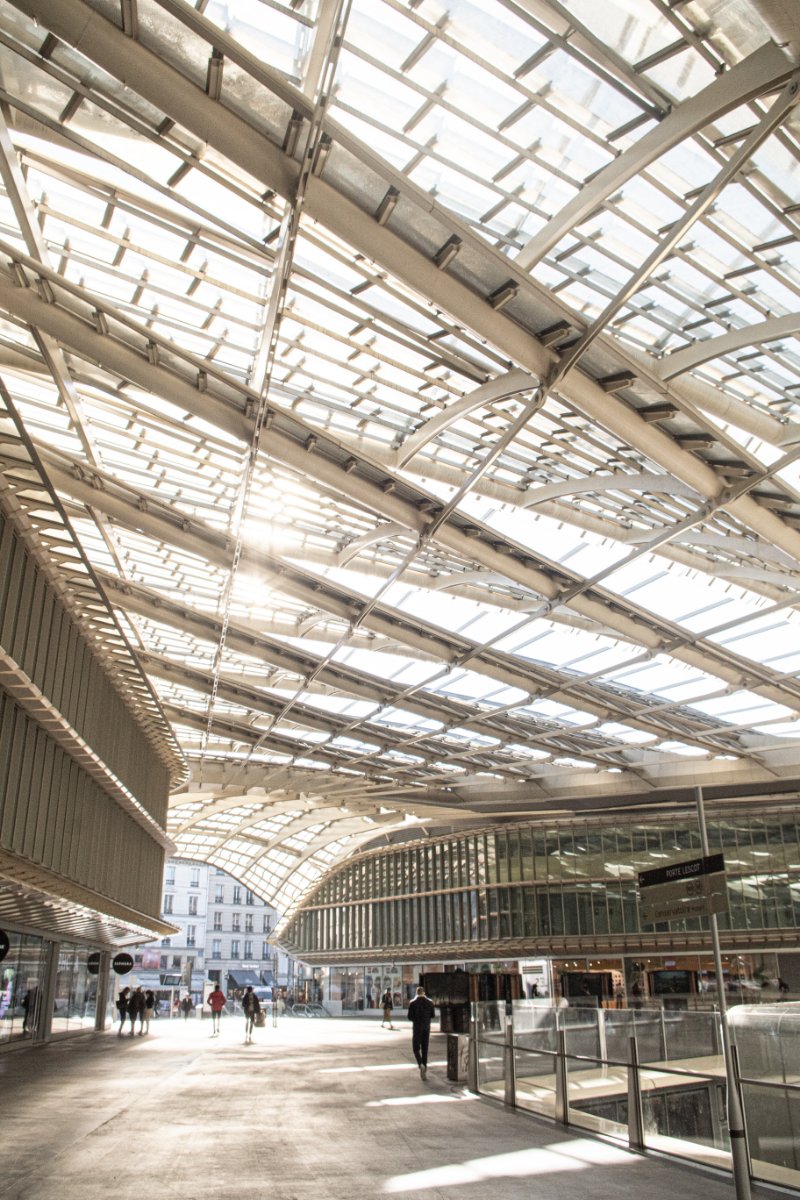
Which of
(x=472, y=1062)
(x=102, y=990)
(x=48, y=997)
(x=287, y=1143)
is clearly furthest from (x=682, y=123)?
(x=102, y=990)

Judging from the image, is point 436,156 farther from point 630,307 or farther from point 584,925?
point 584,925

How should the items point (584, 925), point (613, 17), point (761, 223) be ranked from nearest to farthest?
point (613, 17) → point (761, 223) → point (584, 925)

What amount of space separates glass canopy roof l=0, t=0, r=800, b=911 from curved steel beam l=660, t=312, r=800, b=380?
7cm

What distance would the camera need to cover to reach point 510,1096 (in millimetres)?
14555

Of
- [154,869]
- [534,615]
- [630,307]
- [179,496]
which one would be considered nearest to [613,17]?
[630,307]

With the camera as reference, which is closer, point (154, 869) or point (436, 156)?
point (436, 156)

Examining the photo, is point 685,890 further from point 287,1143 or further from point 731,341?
point 731,341

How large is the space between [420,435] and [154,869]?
830 inches

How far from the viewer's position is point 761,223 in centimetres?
1041

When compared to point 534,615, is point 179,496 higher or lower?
higher

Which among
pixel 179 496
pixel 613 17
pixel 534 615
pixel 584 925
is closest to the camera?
pixel 613 17

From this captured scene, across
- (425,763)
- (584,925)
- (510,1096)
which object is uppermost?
(425,763)

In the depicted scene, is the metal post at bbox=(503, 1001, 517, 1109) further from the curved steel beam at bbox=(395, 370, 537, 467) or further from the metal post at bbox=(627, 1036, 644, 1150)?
the curved steel beam at bbox=(395, 370, 537, 467)

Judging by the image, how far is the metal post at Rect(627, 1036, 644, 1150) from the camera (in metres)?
11.1
